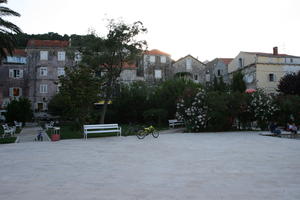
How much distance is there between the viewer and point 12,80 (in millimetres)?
39531

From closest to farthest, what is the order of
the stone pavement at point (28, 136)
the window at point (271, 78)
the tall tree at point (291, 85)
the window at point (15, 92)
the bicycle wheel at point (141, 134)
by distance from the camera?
the bicycle wheel at point (141, 134)
the stone pavement at point (28, 136)
the tall tree at point (291, 85)
the window at point (271, 78)
the window at point (15, 92)

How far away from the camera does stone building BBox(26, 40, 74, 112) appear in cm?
3962

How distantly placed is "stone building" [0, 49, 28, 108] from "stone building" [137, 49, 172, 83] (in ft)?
68.3

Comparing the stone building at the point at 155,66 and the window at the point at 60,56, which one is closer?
the window at the point at 60,56

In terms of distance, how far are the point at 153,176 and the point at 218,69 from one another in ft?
146

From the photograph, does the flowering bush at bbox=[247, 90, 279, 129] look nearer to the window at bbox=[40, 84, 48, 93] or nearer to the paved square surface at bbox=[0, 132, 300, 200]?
the paved square surface at bbox=[0, 132, 300, 200]

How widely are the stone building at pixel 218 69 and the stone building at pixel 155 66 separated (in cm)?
842

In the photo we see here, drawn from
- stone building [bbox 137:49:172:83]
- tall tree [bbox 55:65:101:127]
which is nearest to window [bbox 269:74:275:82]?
stone building [bbox 137:49:172:83]

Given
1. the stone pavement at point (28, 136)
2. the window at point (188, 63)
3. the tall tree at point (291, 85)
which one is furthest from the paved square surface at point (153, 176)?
the window at point (188, 63)

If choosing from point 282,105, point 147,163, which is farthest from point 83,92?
point 282,105

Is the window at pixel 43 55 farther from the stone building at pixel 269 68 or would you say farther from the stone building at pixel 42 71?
the stone building at pixel 269 68

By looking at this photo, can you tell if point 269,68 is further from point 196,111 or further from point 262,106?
point 196,111

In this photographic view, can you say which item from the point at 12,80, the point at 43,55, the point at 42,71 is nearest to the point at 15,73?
the point at 12,80

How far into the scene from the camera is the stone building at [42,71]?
39625 mm
